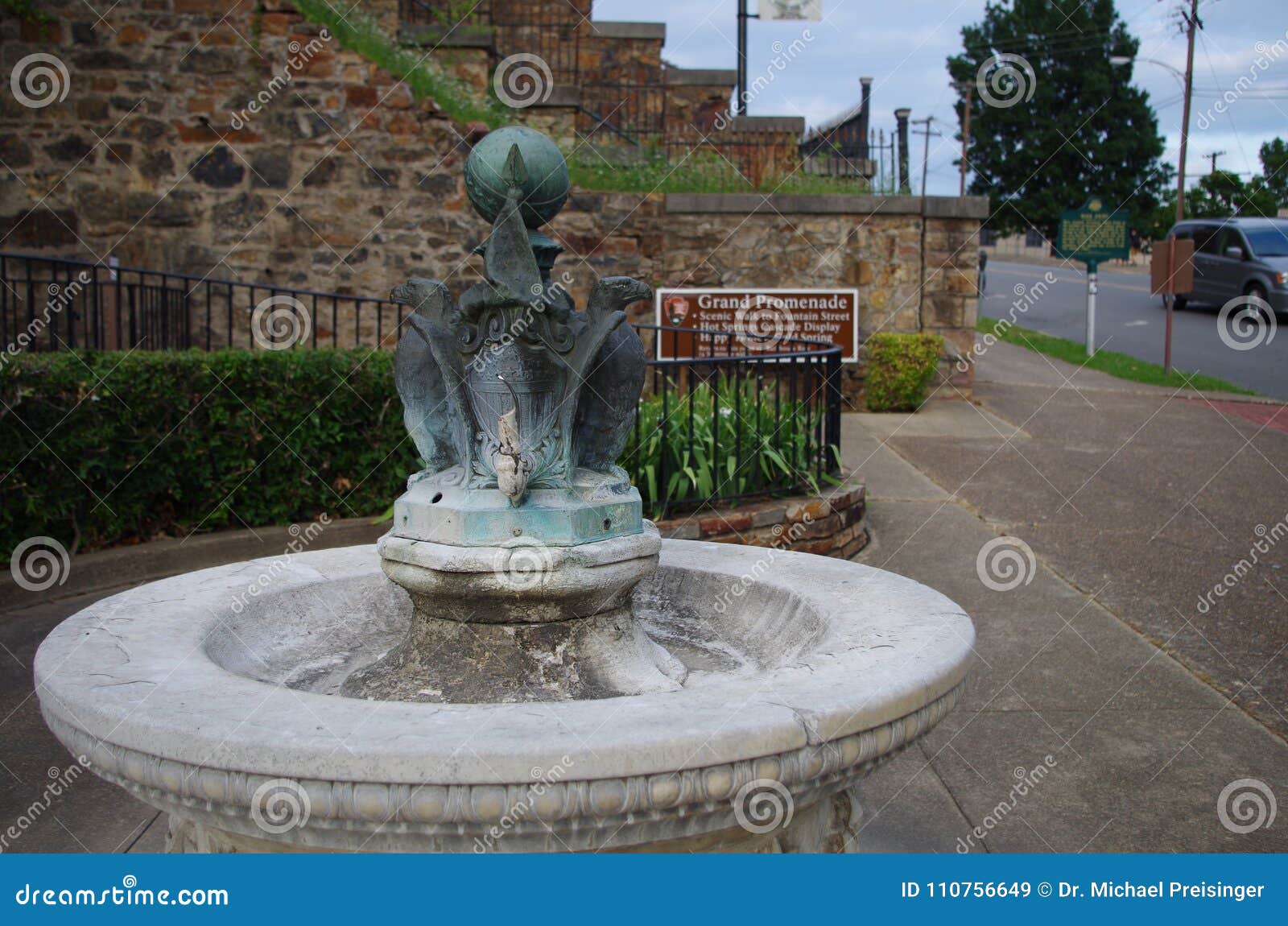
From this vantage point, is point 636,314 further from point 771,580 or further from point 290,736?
point 290,736

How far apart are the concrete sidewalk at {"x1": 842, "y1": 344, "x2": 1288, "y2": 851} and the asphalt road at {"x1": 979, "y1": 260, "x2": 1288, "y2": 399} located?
207 inches

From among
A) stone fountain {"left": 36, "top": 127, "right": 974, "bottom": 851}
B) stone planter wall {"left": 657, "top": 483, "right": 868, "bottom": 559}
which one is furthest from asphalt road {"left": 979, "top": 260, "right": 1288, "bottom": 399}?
stone fountain {"left": 36, "top": 127, "right": 974, "bottom": 851}

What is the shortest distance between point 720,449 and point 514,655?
4655 millimetres

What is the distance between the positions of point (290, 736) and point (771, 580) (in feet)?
5.92

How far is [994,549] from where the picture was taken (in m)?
7.55

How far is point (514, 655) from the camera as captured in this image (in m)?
3.09

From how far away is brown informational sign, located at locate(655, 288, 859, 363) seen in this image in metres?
12.6

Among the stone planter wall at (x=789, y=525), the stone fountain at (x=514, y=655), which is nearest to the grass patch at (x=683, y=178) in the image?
the stone planter wall at (x=789, y=525)

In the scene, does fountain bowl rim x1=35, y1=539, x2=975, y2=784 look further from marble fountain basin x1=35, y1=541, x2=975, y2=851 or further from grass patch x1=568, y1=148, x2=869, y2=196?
grass patch x1=568, y1=148, x2=869, y2=196

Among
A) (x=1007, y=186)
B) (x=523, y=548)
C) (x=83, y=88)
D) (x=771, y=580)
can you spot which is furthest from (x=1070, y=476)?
(x=1007, y=186)

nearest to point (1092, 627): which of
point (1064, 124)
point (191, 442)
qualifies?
point (191, 442)

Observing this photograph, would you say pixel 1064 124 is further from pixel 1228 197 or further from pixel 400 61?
pixel 400 61

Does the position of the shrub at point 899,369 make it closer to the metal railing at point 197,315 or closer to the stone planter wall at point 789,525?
the metal railing at point 197,315

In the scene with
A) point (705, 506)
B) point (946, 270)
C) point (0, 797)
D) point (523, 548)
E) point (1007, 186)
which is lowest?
point (0, 797)
